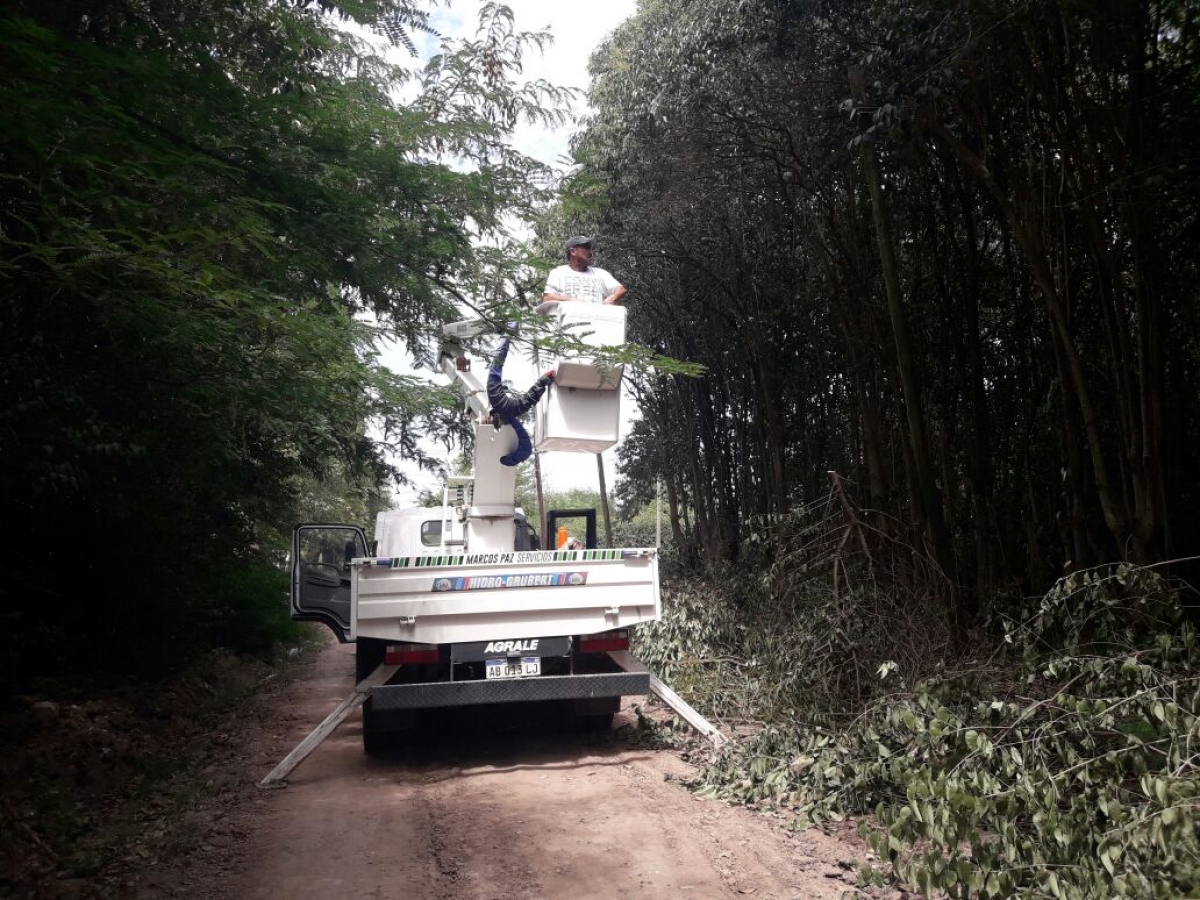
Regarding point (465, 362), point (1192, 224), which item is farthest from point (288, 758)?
point (1192, 224)

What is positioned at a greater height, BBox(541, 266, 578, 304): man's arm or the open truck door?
BBox(541, 266, 578, 304): man's arm

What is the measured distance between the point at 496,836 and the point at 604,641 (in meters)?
1.88

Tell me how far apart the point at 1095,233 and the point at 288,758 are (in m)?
6.09

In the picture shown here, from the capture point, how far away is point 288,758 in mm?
6109

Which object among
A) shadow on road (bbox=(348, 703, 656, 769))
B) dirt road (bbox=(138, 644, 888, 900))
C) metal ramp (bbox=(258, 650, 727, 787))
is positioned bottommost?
dirt road (bbox=(138, 644, 888, 900))

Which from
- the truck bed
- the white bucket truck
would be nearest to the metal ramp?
the white bucket truck

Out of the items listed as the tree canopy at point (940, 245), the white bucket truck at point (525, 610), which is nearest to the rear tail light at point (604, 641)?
the white bucket truck at point (525, 610)

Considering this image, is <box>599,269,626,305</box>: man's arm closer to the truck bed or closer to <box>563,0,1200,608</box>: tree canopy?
<box>563,0,1200,608</box>: tree canopy

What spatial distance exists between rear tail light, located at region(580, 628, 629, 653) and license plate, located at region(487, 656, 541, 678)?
0.41 meters

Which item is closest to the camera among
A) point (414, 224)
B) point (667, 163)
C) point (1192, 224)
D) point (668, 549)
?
point (1192, 224)

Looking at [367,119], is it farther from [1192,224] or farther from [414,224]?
[1192,224]

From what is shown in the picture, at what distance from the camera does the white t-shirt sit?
6078 millimetres

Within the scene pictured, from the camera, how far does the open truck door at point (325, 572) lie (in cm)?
709

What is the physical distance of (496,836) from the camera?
4.75 metres
